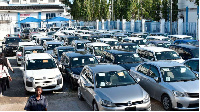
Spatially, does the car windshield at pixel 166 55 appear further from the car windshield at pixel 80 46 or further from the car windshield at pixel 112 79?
the car windshield at pixel 80 46

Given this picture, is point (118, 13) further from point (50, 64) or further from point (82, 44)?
point (50, 64)

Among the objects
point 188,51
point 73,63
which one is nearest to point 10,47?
point 73,63

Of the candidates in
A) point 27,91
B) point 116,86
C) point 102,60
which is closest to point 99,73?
point 116,86

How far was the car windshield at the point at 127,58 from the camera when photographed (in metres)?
15.5

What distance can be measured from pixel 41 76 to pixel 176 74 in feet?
18.3

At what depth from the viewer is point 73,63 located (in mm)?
14656

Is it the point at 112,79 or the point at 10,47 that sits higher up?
the point at 10,47

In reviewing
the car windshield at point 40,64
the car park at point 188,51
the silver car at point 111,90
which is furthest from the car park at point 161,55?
the silver car at point 111,90

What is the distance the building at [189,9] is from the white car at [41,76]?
37784mm

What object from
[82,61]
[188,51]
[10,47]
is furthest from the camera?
[10,47]

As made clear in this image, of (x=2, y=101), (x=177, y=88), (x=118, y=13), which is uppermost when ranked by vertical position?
(x=118, y=13)

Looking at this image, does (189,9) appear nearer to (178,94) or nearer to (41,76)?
(41,76)

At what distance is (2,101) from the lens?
1231cm

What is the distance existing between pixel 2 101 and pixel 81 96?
3235mm
